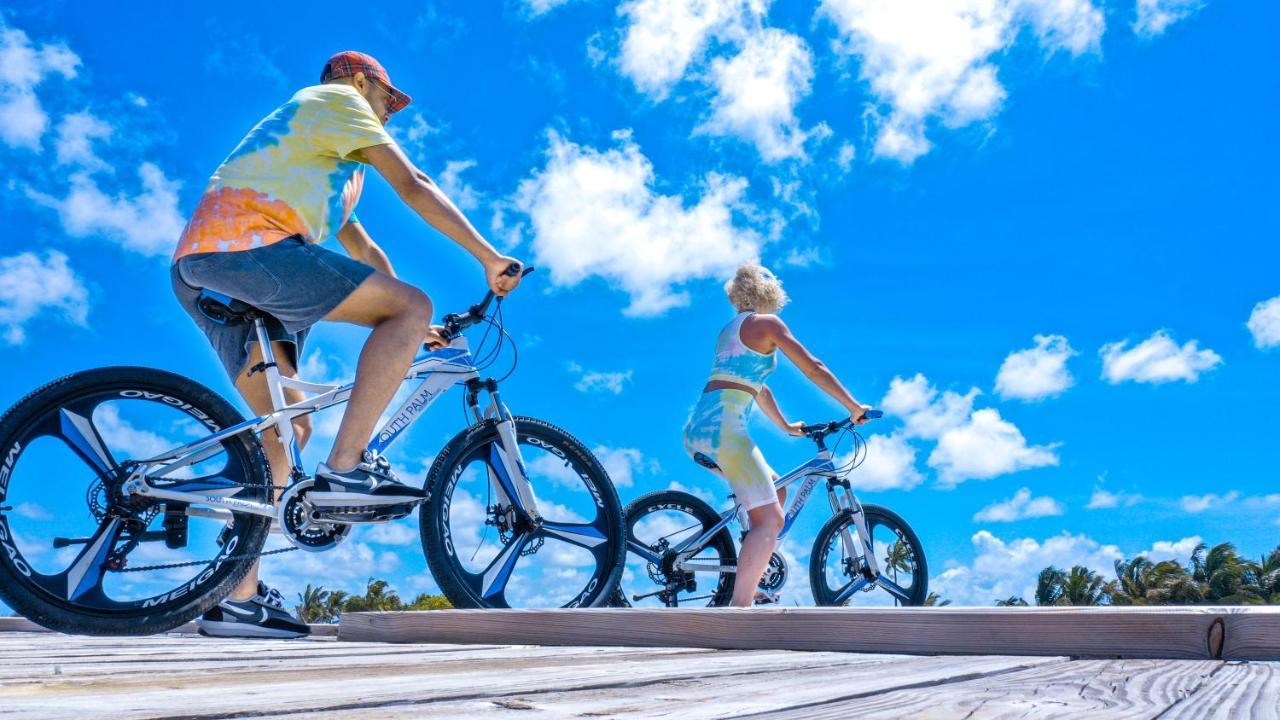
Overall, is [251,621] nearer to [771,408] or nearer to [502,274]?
[502,274]

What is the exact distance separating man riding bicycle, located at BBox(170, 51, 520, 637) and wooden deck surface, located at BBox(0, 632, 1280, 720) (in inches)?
57.2

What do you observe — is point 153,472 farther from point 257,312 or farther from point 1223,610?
point 1223,610

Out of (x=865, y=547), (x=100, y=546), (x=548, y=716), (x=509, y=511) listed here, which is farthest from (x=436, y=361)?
(x=865, y=547)

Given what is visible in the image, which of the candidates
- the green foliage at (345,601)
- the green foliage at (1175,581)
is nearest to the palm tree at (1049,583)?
the green foliage at (1175,581)

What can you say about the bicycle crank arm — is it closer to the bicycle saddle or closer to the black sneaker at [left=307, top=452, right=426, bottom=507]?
the black sneaker at [left=307, top=452, right=426, bottom=507]

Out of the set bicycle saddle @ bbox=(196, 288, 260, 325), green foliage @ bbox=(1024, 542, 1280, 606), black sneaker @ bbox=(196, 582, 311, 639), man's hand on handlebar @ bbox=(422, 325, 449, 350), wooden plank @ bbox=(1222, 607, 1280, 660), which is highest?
green foliage @ bbox=(1024, 542, 1280, 606)

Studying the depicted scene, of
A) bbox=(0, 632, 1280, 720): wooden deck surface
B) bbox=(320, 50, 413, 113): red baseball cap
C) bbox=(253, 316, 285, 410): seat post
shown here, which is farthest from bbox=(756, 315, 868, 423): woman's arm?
bbox=(0, 632, 1280, 720): wooden deck surface

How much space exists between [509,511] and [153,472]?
170 centimetres

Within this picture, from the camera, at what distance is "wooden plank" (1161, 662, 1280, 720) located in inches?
48.8

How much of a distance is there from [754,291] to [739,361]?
492 mm

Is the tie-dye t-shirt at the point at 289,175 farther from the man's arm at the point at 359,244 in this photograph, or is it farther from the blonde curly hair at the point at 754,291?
the blonde curly hair at the point at 754,291

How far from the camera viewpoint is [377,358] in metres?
3.75

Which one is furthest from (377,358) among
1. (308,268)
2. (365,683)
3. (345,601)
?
(345,601)

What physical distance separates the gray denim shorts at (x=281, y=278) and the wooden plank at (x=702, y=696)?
2.36 metres
